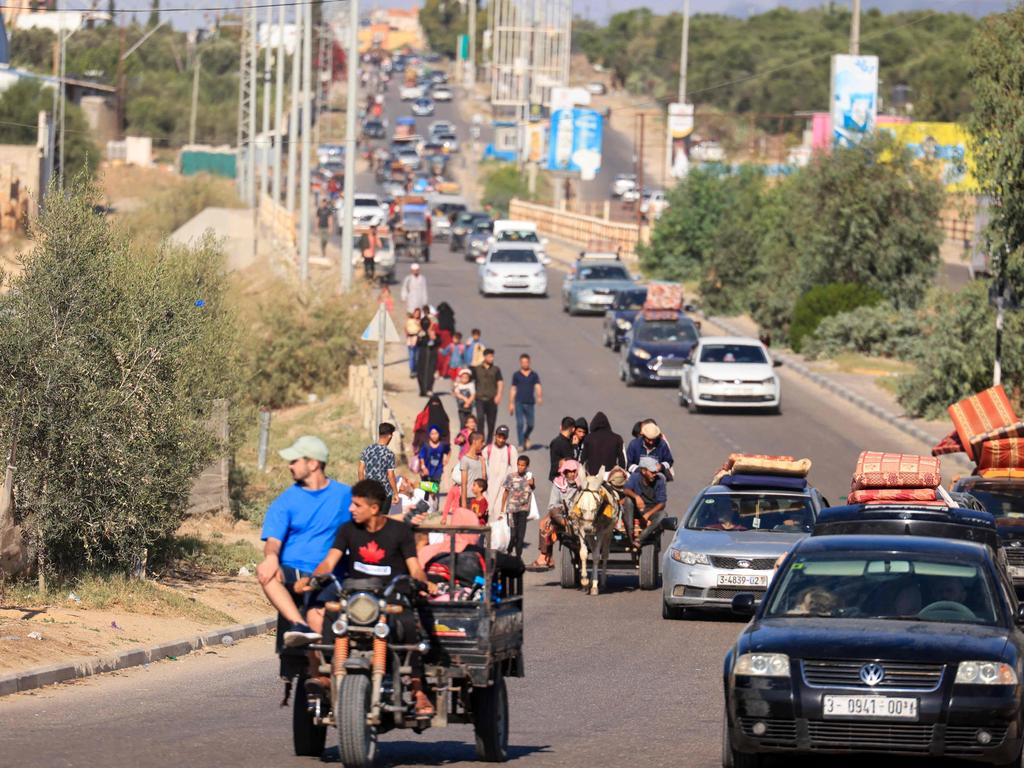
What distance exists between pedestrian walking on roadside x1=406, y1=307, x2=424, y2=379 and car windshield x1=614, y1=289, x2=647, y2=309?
9996 millimetres

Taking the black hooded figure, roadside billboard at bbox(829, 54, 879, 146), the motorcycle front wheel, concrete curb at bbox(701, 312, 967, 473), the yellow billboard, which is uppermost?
roadside billboard at bbox(829, 54, 879, 146)

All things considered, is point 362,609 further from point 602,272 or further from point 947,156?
point 602,272

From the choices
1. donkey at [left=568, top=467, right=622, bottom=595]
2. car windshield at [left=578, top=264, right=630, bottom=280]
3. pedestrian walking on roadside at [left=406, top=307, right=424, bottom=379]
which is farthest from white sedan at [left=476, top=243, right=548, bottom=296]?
donkey at [left=568, top=467, right=622, bottom=595]

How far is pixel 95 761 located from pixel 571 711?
4087 millimetres

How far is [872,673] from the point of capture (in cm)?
977

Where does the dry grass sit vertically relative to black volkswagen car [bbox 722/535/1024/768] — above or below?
below

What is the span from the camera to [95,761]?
34.1 ft

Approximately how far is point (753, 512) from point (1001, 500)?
117 inches

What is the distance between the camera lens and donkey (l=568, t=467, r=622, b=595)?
20453 millimetres

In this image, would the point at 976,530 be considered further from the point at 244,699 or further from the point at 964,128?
the point at 964,128

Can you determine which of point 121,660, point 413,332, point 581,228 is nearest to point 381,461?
point 121,660

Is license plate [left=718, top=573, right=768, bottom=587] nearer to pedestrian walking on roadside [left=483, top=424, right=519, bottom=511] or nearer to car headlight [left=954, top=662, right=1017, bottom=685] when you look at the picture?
pedestrian walking on roadside [left=483, top=424, right=519, bottom=511]

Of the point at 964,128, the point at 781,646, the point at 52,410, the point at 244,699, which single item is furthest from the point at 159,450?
the point at 964,128

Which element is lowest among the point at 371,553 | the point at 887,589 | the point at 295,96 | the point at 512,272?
the point at 512,272
